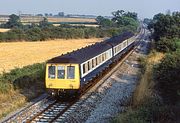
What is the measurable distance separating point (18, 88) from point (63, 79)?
3.99 metres

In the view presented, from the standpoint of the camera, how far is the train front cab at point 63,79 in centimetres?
1873

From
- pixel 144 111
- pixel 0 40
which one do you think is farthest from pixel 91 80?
pixel 0 40

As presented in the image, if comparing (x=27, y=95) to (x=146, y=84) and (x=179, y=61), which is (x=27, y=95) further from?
(x=179, y=61)

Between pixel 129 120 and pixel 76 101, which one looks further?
pixel 76 101

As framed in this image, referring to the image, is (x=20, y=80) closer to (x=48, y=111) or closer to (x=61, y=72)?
(x=61, y=72)

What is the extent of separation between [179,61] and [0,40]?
61.7 meters

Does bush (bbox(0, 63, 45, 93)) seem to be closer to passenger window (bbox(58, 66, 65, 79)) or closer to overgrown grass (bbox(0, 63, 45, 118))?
overgrown grass (bbox(0, 63, 45, 118))

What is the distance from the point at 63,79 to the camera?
18797 mm

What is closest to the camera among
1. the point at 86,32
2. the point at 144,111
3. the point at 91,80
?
the point at 144,111

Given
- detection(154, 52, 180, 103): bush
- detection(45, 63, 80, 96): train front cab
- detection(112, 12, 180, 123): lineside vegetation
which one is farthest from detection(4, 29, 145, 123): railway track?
detection(154, 52, 180, 103): bush

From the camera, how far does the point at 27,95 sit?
20.5 m

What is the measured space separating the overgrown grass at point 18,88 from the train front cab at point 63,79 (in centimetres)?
166

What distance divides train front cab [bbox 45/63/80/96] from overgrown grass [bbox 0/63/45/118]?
1.66m

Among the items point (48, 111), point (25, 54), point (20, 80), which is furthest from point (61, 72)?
point (25, 54)
